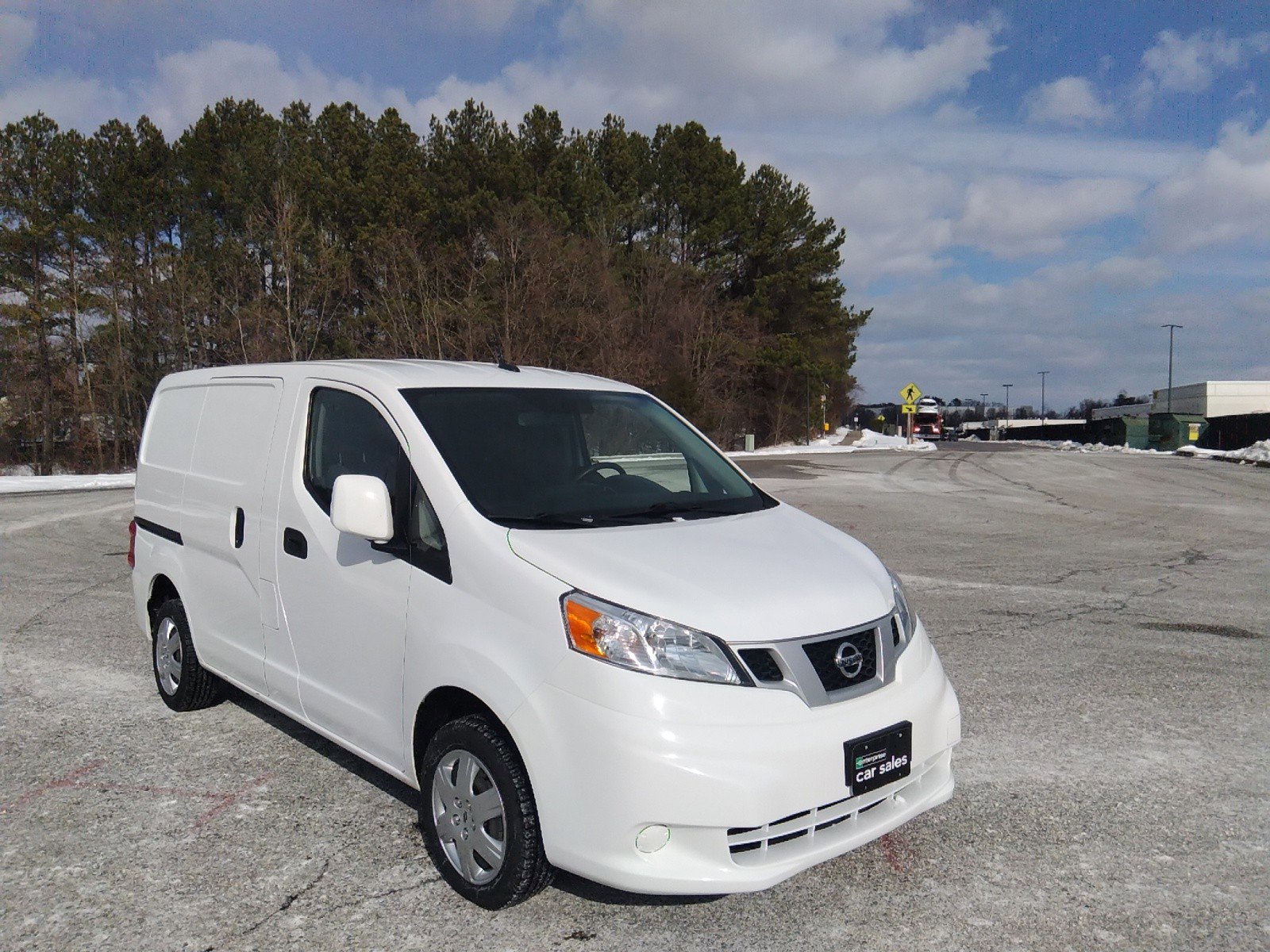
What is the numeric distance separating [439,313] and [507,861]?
32.8 metres

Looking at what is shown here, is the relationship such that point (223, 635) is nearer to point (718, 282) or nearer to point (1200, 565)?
point (1200, 565)

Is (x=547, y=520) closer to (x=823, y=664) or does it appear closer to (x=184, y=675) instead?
(x=823, y=664)

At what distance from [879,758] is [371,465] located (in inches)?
88.0

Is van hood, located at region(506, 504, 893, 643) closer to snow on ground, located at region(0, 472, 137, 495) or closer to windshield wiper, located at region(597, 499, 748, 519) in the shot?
windshield wiper, located at region(597, 499, 748, 519)

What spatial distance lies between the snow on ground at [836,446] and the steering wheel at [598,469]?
110ft

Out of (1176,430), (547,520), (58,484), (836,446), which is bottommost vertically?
(58,484)

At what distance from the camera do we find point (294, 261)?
121 feet

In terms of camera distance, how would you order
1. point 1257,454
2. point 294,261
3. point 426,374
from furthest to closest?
1. point 294,261
2. point 1257,454
3. point 426,374

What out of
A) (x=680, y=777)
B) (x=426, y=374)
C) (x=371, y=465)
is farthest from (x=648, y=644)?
(x=426, y=374)

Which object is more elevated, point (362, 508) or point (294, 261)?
point (294, 261)

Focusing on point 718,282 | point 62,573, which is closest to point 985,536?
point 62,573

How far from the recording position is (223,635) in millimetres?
4684

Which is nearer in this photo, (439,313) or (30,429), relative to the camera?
(439,313)

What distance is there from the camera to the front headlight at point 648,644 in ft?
9.37
